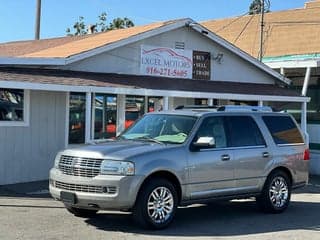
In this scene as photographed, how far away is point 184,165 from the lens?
947cm

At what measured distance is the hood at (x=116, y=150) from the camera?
354 inches

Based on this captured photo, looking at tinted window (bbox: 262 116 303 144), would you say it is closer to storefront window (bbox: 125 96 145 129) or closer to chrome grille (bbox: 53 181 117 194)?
chrome grille (bbox: 53 181 117 194)

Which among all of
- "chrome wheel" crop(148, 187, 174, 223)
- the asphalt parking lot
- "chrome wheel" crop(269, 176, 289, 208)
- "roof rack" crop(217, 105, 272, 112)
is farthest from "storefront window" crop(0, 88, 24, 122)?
"chrome wheel" crop(269, 176, 289, 208)

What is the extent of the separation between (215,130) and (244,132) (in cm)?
72

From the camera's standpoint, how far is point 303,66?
2016 centimetres

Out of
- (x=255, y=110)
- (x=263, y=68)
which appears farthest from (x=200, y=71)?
(x=255, y=110)

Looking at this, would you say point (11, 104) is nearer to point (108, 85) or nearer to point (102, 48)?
point (108, 85)

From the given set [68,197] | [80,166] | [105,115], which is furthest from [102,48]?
[68,197]

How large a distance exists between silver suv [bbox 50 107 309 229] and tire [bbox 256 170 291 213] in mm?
18

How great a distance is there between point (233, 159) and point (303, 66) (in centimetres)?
1077

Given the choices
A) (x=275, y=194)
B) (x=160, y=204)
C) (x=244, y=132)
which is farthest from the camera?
(x=275, y=194)

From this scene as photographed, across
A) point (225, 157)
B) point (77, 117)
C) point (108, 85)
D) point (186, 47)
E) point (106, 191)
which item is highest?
point (186, 47)

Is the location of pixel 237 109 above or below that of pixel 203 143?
above

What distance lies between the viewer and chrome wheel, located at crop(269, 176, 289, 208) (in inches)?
437
